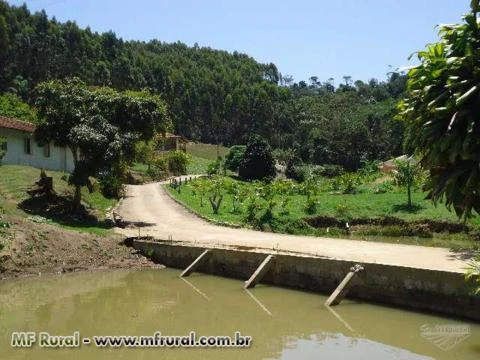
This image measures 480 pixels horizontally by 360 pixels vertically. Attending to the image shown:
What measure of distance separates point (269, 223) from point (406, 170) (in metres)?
11.2

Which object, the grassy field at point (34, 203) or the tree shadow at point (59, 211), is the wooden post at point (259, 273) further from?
the tree shadow at point (59, 211)

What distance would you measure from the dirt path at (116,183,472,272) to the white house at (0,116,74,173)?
6.05 m

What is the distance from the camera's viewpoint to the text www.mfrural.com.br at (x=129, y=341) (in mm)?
12836

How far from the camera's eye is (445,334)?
43.4 feet

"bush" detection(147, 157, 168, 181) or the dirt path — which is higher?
"bush" detection(147, 157, 168, 181)

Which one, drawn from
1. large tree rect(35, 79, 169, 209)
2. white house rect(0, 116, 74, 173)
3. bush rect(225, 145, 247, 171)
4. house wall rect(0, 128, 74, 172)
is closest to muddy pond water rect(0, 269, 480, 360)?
large tree rect(35, 79, 169, 209)

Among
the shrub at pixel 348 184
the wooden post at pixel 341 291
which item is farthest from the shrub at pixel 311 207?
the wooden post at pixel 341 291

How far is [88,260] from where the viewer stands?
2252 cm

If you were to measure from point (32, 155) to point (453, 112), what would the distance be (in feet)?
120

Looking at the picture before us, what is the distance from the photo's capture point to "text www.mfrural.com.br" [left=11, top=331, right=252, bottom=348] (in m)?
12.8

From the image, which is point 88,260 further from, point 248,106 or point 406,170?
point 248,106

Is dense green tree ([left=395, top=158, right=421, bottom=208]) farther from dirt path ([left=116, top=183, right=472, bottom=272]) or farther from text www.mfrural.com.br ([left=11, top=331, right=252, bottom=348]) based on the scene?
text www.mfrural.com.br ([left=11, top=331, right=252, bottom=348])

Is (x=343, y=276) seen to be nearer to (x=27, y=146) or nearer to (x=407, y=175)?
(x=407, y=175)

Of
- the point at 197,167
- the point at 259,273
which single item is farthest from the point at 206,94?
the point at 259,273
